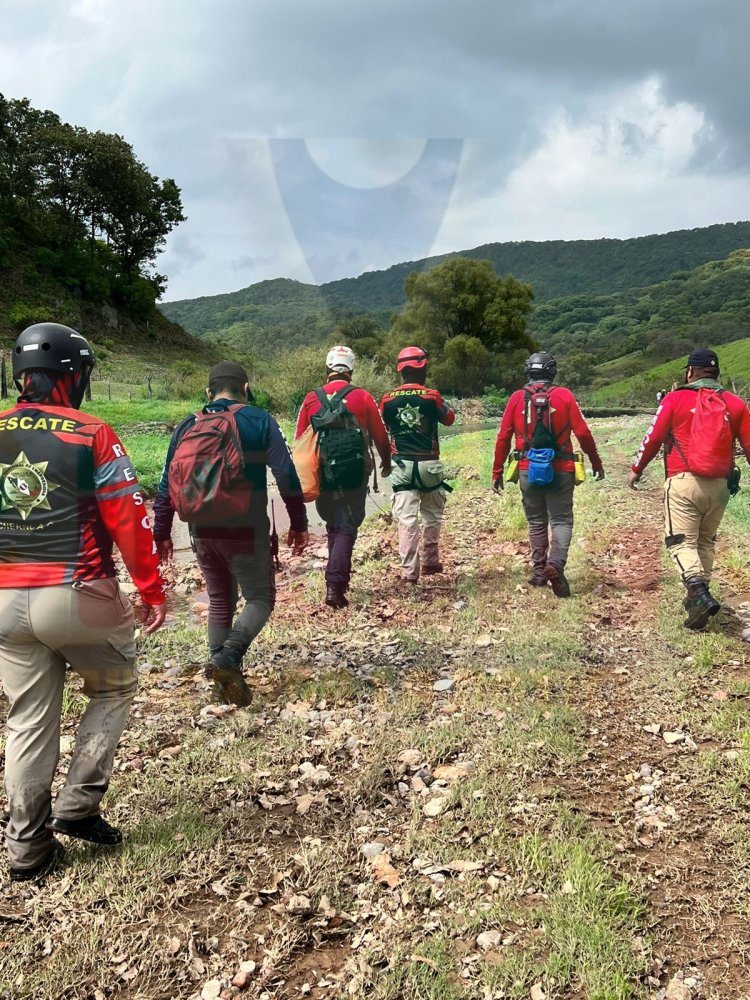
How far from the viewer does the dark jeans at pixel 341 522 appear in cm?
723

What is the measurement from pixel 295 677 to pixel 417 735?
144 cm

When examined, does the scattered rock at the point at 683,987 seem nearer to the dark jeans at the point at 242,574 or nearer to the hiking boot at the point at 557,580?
the dark jeans at the point at 242,574

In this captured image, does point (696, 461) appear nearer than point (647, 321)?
Yes

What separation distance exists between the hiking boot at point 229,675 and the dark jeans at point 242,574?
0.09 meters

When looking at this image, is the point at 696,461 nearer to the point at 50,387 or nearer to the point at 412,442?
the point at 412,442

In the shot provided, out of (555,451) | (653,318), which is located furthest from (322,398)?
(653,318)

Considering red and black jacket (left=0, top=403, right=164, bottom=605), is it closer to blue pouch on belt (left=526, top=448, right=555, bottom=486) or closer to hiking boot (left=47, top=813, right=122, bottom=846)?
hiking boot (left=47, top=813, right=122, bottom=846)

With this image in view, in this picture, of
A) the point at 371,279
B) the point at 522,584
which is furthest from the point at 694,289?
the point at 522,584

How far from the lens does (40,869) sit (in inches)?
138

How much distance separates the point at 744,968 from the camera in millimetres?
2879

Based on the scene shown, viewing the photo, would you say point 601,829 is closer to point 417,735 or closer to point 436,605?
point 417,735

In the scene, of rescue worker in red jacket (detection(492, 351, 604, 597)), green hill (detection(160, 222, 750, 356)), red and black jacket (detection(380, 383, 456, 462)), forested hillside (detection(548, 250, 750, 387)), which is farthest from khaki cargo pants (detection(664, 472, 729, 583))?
forested hillside (detection(548, 250, 750, 387))

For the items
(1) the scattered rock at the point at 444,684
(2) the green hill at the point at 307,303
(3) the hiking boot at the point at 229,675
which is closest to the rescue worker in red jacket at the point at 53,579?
(3) the hiking boot at the point at 229,675

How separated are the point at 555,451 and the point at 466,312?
56.0 m
